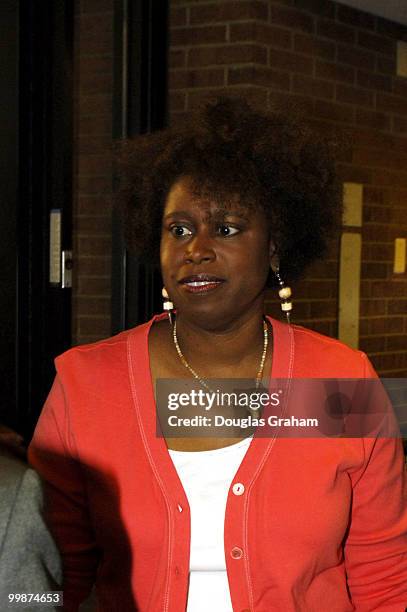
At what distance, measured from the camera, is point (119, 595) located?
1.80 metres

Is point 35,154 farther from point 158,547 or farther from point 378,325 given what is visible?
point 378,325

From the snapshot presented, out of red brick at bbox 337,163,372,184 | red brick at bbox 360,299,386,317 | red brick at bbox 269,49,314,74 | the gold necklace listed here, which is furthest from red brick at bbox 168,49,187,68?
the gold necklace

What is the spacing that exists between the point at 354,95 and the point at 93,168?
1.55m

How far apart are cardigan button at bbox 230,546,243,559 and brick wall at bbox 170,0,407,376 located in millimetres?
2297

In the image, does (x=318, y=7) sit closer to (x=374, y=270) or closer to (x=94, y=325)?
(x=374, y=270)

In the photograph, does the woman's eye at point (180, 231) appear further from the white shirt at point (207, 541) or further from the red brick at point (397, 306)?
the red brick at point (397, 306)

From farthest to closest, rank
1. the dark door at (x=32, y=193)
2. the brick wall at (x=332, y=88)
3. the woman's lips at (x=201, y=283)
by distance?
the brick wall at (x=332, y=88), the dark door at (x=32, y=193), the woman's lips at (x=201, y=283)

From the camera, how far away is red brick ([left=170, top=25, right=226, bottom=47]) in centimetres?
428

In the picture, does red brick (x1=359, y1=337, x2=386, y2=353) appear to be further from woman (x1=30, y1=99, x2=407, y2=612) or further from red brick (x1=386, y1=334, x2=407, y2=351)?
woman (x1=30, y1=99, x2=407, y2=612)

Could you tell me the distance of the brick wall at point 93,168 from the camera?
3.79 m

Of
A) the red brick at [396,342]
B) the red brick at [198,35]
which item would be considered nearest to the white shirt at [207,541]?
the red brick at [198,35]

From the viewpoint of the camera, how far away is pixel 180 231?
192cm

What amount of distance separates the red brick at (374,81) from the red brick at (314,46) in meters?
0.29

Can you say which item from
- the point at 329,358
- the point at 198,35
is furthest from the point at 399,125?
the point at 329,358
